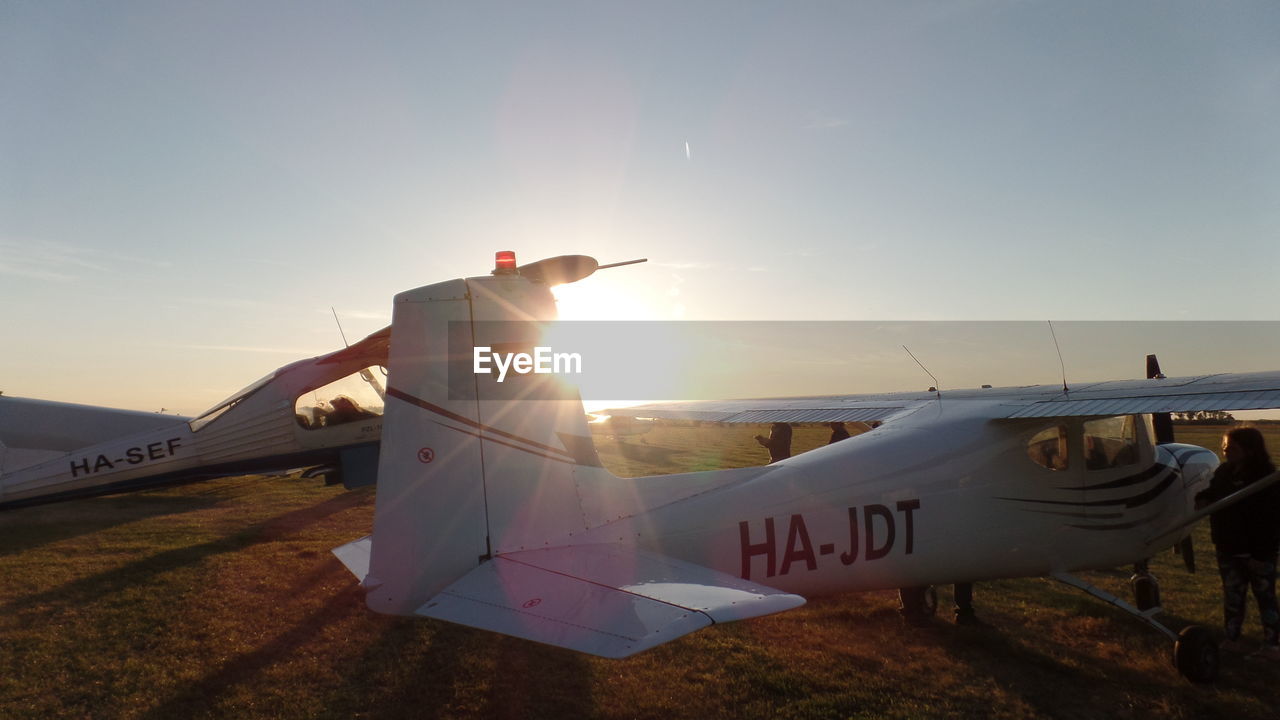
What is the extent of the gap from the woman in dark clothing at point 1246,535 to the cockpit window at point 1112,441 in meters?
0.65

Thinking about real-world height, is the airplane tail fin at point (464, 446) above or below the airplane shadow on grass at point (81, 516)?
above

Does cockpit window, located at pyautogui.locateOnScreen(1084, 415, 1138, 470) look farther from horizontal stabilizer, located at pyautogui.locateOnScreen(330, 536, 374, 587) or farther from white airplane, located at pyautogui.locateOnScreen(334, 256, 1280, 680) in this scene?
horizontal stabilizer, located at pyautogui.locateOnScreen(330, 536, 374, 587)

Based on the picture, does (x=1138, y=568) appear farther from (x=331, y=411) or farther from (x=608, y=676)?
(x=331, y=411)

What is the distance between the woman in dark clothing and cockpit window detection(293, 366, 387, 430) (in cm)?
1038

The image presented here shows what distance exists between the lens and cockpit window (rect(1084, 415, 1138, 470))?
5.88 meters

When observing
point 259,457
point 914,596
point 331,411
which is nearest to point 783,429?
point 914,596

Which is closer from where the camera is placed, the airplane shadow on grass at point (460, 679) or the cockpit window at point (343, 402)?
the airplane shadow on grass at point (460, 679)

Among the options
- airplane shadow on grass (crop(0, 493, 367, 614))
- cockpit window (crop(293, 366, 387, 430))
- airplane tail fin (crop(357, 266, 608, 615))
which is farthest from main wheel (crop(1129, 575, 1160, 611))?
airplane shadow on grass (crop(0, 493, 367, 614))

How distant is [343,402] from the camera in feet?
33.3

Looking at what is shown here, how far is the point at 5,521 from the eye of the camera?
1125 centimetres

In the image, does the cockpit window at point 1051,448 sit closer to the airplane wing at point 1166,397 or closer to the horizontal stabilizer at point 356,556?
the airplane wing at point 1166,397

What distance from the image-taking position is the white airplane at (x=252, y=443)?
347 inches

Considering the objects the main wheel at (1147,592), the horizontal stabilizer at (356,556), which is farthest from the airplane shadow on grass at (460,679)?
the main wheel at (1147,592)

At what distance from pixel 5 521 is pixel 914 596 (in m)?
15.3
